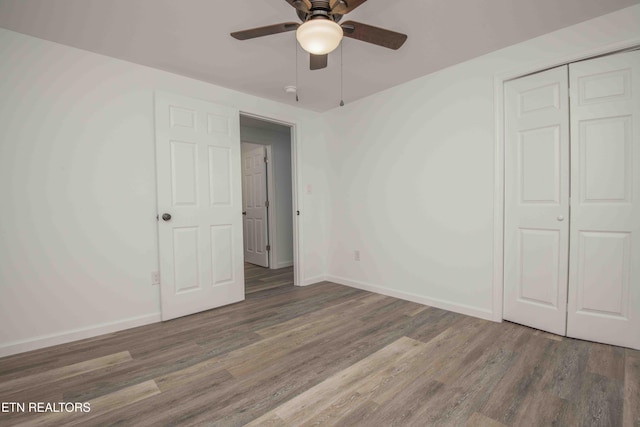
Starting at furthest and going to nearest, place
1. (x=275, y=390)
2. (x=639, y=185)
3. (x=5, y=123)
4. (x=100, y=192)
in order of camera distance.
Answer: (x=100, y=192), (x=5, y=123), (x=639, y=185), (x=275, y=390)

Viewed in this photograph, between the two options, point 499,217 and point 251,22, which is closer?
point 251,22

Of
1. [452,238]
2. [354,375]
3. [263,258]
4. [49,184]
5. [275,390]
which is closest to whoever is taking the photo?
[275,390]

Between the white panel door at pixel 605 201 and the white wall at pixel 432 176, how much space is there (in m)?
0.26

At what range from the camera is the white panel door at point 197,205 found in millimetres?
2736

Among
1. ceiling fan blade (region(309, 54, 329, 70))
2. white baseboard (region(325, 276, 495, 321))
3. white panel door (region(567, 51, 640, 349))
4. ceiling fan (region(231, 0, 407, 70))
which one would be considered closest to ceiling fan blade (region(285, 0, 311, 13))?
ceiling fan (region(231, 0, 407, 70))

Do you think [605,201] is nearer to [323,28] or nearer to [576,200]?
[576,200]

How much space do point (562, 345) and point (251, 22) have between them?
330 centimetres

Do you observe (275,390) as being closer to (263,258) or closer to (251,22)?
(251,22)

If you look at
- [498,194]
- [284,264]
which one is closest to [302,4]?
[498,194]

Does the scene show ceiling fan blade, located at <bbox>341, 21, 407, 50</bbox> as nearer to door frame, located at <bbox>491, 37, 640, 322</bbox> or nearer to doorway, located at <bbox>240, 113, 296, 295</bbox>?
door frame, located at <bbox>491, 37, 640, 322</bbox>

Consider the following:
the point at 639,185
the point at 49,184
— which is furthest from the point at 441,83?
the point at 49,184

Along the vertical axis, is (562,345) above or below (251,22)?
below

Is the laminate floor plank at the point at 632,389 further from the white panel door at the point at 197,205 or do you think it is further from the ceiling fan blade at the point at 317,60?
the white panel door at the point at 197,205

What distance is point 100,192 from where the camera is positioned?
2.46m
